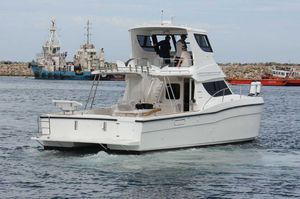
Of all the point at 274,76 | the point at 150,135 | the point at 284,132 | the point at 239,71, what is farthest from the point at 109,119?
the point at 239,71

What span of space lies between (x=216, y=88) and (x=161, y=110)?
7.08ft

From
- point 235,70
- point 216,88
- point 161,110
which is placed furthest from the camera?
point 235,70

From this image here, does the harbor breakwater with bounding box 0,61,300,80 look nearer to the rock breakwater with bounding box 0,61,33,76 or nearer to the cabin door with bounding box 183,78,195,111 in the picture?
the rock breakwater with bounding box 0,61,33,76

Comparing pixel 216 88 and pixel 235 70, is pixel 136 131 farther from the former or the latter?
pixel 235 70

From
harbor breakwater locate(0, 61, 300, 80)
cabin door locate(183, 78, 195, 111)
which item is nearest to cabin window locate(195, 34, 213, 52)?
cabin door locate(183, 78, 195, 111)

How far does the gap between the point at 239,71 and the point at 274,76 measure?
1027 inches

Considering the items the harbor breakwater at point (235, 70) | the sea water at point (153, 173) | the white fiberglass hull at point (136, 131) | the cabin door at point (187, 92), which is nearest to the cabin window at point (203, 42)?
the cabin door at point (187, 92)

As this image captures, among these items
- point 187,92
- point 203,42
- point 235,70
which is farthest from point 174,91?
point 235,70

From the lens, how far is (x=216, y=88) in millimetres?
25344

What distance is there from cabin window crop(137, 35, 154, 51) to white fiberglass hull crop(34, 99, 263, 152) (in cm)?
337

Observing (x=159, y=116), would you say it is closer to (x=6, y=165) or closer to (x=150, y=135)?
(x=150, y=135)

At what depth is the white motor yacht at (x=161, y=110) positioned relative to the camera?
846 inches

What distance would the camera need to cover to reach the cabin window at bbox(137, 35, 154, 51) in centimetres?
2552

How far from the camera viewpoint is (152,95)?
81.5ft
